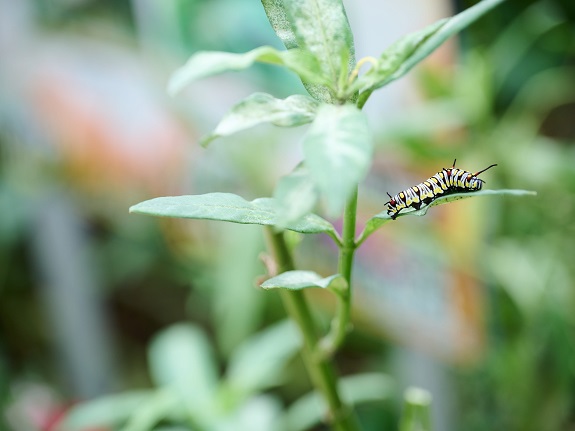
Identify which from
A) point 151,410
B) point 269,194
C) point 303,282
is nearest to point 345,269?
point 303,282

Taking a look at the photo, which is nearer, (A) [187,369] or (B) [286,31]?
(B) [286,31]

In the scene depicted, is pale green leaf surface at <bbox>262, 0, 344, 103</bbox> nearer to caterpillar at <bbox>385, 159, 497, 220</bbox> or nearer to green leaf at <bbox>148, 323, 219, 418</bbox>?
caterpillar at <bbox>385, 159, 497, 220</bbox>

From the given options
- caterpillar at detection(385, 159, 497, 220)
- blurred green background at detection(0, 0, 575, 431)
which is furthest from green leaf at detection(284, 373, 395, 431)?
caterpillar at detection(385, 159, 497, 220)

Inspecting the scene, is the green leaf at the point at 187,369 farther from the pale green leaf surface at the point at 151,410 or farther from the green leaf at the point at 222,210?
the green leaf at the point at 222,210

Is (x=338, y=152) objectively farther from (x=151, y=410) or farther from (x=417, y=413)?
(x=151, y=410)

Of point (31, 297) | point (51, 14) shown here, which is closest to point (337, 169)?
point (51, 14)

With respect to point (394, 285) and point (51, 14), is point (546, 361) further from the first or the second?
point (51, 14)
